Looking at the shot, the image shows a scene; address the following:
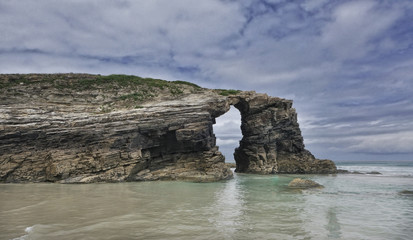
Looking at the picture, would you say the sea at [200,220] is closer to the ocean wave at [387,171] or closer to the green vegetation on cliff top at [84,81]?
the green vegetation on cliff top at [84,81]

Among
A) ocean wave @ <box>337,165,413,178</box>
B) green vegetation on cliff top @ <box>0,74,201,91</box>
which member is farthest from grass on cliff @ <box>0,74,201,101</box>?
ocean wave @ <box>337,165,413,178</box>

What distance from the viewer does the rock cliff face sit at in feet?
87.1

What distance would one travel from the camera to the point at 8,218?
9539 millimetres

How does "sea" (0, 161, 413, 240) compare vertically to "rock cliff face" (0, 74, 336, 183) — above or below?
below

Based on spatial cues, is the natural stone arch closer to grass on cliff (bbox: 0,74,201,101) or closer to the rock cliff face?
the rock cliff face

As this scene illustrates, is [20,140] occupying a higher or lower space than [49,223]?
higher

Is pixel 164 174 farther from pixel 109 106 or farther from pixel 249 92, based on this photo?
pixel 249 92

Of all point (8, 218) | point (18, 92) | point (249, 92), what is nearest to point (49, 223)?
point (8, 218)

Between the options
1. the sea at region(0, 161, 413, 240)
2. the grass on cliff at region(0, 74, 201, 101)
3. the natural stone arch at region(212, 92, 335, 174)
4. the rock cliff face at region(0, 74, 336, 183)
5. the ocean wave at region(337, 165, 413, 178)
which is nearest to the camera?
the sea at region(0, 161, 413, 240)

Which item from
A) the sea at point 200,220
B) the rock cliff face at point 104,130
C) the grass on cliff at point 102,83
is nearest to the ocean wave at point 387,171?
the rock cliff face at point 104,130

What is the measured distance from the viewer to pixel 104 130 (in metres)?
28.1

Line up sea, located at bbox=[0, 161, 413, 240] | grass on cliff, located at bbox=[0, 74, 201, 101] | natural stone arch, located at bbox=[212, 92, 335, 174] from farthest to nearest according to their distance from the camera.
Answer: natural stone arch, located at bbox=[212, 92, 335, 174] < grass on cliff, located at bbox=[0, 74, 201, 101] < sea, located at bbox=[0, 161, 413, 240]

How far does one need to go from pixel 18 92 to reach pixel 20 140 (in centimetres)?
973

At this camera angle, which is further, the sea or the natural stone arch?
the natural stone arch
